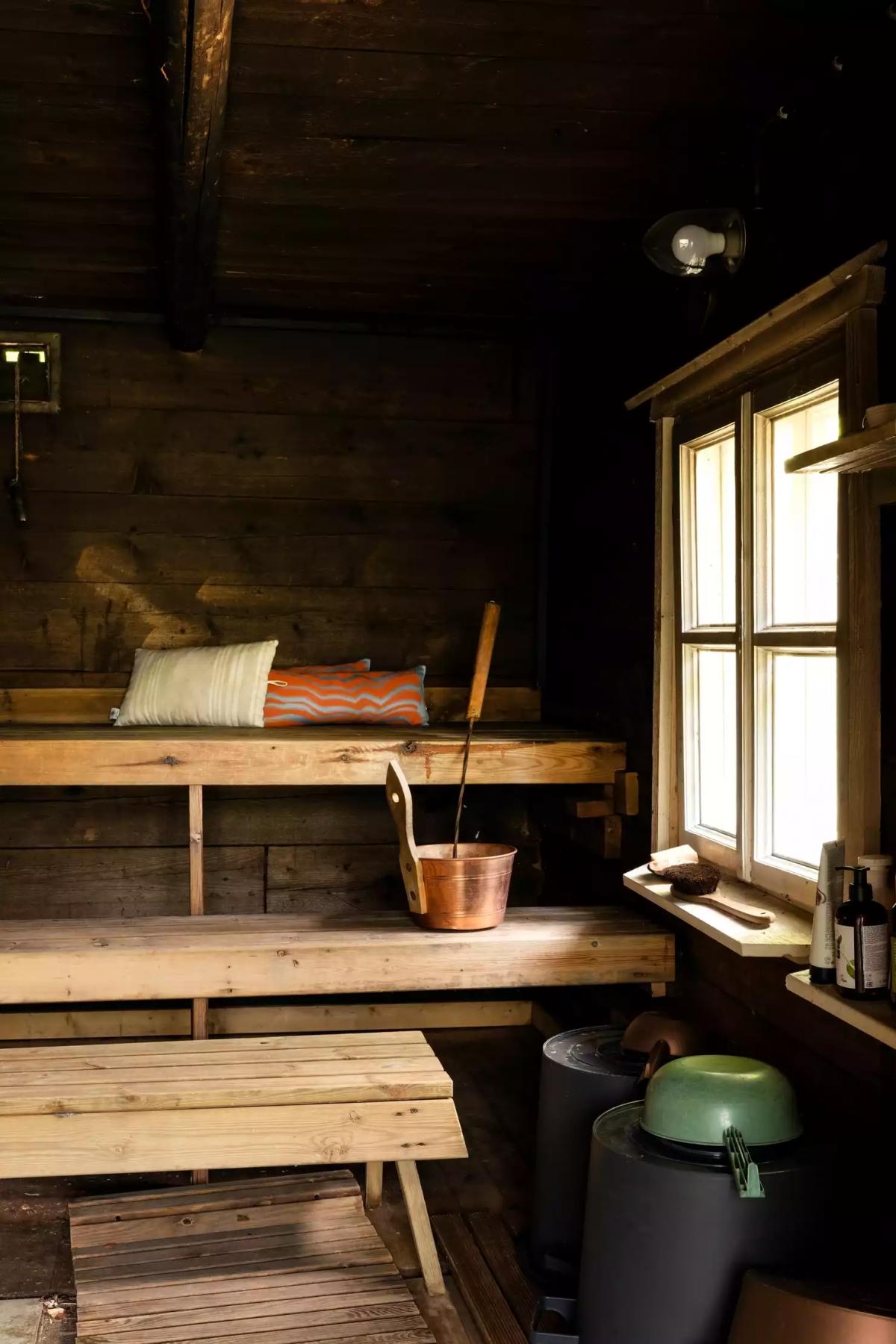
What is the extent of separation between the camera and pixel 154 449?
15.1 feet

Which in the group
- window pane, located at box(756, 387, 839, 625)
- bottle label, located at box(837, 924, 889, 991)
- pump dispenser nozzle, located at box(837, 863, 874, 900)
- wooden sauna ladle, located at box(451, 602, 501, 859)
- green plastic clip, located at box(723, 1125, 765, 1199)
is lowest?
green plastic clip, located at box(723, 1125, 765, 1199)

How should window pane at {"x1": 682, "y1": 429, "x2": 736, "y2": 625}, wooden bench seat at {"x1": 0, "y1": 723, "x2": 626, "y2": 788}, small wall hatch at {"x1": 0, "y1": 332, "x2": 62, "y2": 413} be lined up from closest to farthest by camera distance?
window pane at {"x1": 682, "y1": 429, "x2": 736, "y2": 625} < wooden bench seat at {"x1": 0, "y1": 723, "x2": 626, "y2": 788} < small wall hatch at {"x1": 0, "y1": 332, "x2": 62, "y2": 413}

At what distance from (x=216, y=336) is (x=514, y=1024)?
110 inches

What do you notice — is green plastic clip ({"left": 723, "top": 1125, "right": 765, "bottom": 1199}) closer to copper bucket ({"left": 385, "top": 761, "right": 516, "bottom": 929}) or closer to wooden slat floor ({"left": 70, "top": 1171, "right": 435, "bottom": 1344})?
wooden slat floor ({"left": 70, "top": 1171, "right": 435, "bottom": 1344})

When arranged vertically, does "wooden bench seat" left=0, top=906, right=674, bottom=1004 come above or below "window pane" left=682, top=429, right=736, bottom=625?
below

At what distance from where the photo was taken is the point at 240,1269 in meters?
2.89

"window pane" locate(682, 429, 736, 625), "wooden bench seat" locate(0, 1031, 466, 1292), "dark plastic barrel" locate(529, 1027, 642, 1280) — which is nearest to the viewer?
"wooden bench seat" locate(0, 1031, 466, 1292)

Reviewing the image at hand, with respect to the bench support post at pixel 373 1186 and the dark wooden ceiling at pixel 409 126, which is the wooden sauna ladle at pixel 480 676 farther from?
the dark wooden ceiling at pixel 409 126

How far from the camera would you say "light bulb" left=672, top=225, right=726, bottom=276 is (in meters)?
2.81

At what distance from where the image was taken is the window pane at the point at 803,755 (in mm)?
2672

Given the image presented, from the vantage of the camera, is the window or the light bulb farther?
the light bulb

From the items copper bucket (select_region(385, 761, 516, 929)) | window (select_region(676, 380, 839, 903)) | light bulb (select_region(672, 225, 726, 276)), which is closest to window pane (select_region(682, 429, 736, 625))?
window (select_region(676, 380, 839, 903))

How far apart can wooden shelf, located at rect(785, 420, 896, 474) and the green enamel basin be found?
1.15 metres

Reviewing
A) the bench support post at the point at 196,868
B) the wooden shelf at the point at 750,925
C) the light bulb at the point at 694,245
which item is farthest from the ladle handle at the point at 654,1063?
the light bulb at the point at 694,245
